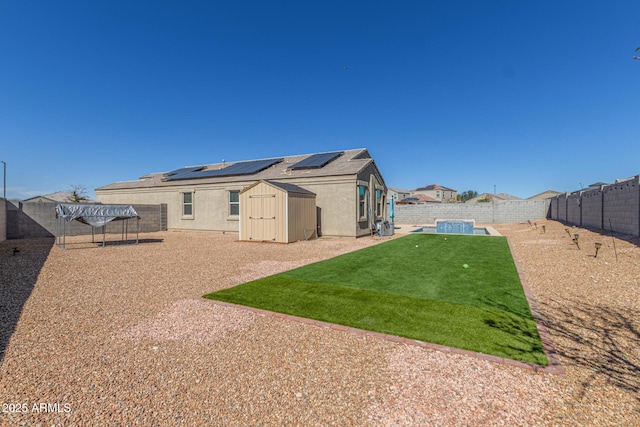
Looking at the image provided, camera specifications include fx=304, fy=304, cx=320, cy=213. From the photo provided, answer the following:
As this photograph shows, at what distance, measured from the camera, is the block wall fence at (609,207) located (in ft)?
39.1

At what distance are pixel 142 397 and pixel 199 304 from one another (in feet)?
8.90

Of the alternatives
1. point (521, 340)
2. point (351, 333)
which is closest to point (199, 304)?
point (351, 333)

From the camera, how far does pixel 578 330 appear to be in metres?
4.33

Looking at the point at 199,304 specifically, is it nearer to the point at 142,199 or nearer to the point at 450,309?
the point at 450,309

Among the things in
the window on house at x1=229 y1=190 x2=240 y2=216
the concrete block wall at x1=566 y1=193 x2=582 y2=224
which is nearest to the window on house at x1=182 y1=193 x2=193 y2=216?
the window on house at x1=229 y1=190 x2=240 y2=216

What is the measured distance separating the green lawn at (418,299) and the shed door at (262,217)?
577 cm

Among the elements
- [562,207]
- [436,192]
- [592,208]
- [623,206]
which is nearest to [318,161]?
[623,206]

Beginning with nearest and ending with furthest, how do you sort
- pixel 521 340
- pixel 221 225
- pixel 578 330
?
pixel 521 340, pixel 578 330, pixel 221 225

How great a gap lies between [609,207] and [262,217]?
1670 cm

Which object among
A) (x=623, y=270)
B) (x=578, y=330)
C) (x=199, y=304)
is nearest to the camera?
(x=578, y=330)

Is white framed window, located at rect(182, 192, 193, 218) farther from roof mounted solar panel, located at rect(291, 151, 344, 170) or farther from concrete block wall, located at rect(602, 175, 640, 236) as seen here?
concrete block wall, located at rect(602, 175, 640, 236)

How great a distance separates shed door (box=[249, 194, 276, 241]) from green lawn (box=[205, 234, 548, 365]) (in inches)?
227

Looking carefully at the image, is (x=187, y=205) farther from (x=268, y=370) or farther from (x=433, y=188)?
(x=433, y=188)

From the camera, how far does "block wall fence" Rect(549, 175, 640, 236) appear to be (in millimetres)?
11906
